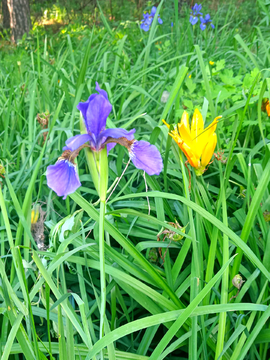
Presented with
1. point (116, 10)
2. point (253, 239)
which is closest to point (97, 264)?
point (253, 239)

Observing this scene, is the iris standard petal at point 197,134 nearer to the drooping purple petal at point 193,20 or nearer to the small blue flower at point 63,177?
the small blue flower at point 63,177

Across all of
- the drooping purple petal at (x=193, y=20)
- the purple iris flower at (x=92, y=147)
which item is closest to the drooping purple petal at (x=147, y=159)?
the purple iris flower at (x=92, y=147)

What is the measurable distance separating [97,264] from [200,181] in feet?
1.23

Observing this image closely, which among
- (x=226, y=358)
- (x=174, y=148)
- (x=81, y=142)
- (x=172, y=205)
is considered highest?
(x=81, y=142)

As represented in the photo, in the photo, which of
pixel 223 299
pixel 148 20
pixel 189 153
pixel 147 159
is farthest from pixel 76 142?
pixel 148 20

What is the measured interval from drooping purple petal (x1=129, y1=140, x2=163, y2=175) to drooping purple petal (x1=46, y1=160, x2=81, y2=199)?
0.43 feet

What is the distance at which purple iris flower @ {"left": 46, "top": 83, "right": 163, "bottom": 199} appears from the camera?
621 millimetres

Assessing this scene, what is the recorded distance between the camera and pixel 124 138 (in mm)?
683

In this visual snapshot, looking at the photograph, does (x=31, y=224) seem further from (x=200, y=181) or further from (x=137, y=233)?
(x=200, y=181)

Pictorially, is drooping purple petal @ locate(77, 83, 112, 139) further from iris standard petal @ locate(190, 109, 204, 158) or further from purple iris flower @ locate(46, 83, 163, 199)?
iris standard petal @ locate(190, 109, 204, 158)

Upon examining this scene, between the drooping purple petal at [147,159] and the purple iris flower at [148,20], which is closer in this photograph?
the drooping purple petal at [147,159]

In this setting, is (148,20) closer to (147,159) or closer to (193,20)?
(193,20)

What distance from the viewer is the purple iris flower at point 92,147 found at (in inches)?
24.4

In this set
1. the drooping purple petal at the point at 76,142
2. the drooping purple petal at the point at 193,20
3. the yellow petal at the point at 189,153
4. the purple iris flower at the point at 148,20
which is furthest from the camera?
the purple iris flower at the point at 148,20
